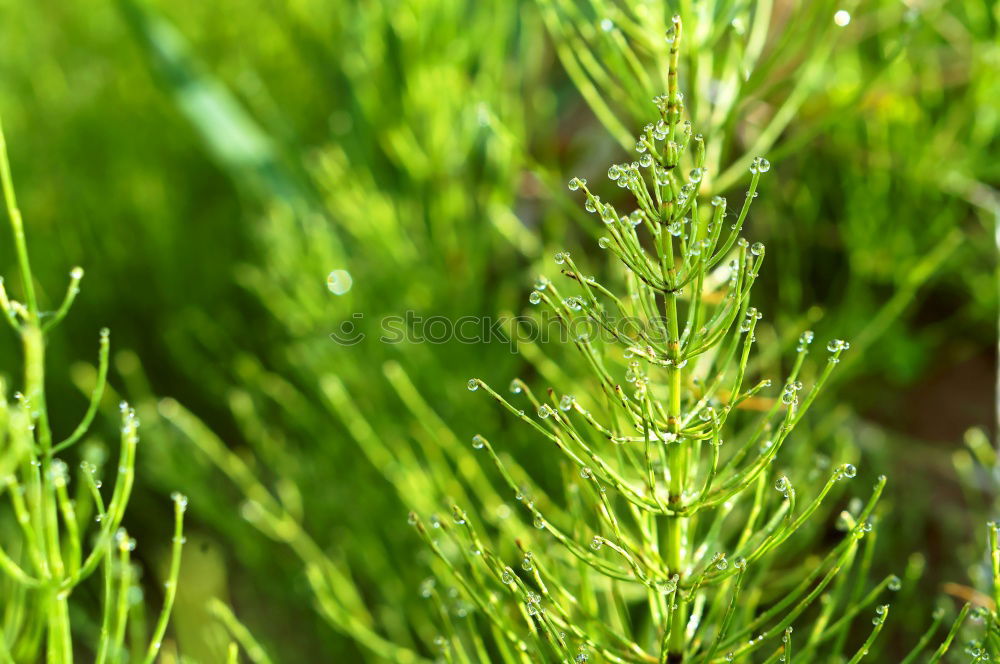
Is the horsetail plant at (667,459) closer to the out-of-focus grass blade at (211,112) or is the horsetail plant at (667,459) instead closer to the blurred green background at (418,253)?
the blurred green background at (418,253)

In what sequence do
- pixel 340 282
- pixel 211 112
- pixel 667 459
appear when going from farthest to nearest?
pixel 211 112 → pixel 340 282 → pixel 667 459

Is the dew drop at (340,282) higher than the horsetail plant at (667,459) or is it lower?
higher

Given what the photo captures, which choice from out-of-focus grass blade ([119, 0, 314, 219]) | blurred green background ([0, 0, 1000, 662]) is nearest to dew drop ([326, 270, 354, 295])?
blurred green background ([0, 0, 1000, 662])

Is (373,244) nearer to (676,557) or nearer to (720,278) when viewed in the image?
(720,278)

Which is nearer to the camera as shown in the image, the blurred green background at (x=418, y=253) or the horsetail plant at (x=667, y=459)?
the horsetail plant at (x=667, y=459)

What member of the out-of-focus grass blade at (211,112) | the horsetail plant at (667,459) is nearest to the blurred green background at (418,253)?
the out-of-focus grass blade at (211,112)

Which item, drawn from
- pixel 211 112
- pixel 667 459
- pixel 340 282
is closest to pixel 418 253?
pixel 340 282

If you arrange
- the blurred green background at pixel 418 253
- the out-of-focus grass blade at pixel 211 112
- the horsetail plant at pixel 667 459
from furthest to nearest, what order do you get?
the out-of-focus grass blade at pixel 211 112 → the blurred green background at pixel 418 253 → the horsetail plant at pixel 667 459

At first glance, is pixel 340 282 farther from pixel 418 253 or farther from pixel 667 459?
pixel 667 459

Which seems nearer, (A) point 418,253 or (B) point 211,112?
(A) point 418,253
